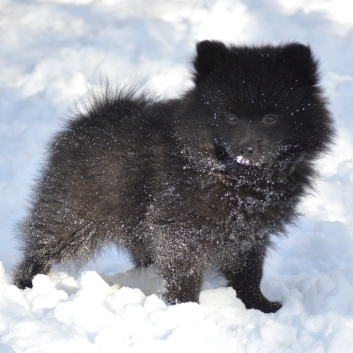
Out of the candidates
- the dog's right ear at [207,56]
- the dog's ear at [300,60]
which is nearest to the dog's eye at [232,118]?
the dog's right ear at [207,56]

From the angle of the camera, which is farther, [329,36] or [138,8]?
[138,8]

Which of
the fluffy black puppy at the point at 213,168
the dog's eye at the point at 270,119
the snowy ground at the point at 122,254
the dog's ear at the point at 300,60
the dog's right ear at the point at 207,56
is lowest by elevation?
the snowy ground at the point at 122,254

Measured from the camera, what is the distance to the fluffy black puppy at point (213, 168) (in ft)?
12.1

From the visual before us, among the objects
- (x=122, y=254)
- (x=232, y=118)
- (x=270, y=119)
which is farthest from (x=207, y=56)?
(x=122, y=254)

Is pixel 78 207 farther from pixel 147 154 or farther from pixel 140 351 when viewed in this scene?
pixel 140 351

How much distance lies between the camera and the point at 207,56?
3.90 m

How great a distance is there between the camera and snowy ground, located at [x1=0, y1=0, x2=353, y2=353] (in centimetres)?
339

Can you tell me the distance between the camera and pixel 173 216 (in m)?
3.75

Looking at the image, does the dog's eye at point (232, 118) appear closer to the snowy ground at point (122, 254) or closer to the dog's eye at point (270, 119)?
the dog's eye at point (270, 119)

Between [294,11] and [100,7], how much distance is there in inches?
114

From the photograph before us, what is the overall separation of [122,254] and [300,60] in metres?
2.21

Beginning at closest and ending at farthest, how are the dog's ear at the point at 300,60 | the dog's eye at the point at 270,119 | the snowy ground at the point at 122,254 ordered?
1. the snowy ground at the point at 122,254
2. the dog's eye at the point at 270,119
3. the dog's ear at the point at 300,60

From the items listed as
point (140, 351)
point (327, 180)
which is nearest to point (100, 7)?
point (327, 180)

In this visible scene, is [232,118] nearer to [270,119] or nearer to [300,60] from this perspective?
→ [270,119]
